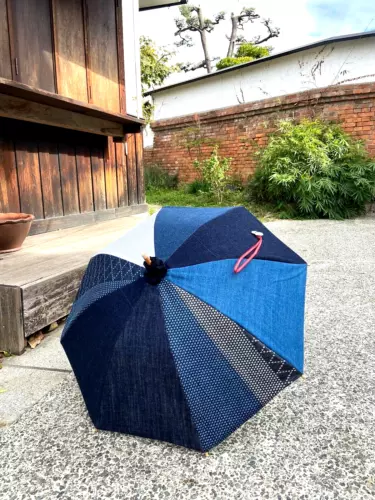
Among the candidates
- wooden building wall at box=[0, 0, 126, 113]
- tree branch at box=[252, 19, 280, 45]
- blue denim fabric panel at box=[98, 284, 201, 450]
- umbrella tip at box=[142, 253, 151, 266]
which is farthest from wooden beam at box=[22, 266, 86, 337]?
tree branch at box=[252, 19, 280, 45]

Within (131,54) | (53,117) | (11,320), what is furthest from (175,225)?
(131,54)

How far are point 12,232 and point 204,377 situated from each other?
195 cm

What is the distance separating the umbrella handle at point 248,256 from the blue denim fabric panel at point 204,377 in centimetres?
19

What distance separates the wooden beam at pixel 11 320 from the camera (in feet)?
5.85

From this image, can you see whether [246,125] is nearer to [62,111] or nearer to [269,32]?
[62,111]

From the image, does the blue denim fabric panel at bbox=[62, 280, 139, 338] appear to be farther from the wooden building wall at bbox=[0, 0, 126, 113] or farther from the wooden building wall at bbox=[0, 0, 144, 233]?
the wooden building wall at bbox=[0, 0, 126, 113]

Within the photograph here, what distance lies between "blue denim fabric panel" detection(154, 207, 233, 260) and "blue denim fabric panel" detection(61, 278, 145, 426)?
0.13 metres

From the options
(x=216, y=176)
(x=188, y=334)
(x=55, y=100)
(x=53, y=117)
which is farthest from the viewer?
(x=216, y=176)

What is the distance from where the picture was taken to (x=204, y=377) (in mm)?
994

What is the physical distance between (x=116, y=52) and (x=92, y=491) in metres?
4.18

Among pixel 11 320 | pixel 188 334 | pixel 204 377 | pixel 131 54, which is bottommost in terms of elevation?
pixel 11 320

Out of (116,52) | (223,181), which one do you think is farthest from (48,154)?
(223,181)

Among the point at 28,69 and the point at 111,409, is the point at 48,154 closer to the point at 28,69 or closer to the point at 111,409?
the point at 28,69

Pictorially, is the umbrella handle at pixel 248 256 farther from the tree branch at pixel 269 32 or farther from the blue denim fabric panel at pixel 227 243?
the tree branch at pixel 269 32
